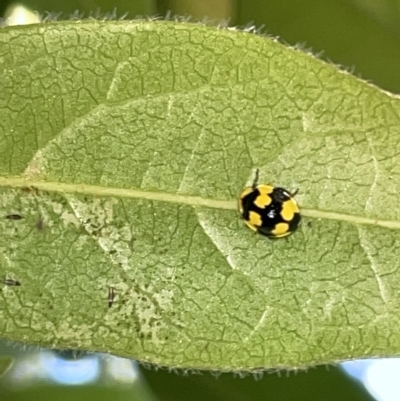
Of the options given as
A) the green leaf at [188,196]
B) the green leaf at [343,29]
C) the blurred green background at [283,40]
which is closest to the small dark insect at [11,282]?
the green leaf at [188,196]

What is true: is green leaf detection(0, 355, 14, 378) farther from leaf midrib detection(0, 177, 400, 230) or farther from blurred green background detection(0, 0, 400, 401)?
leaf midrib detection(0, 177, 400, 230)

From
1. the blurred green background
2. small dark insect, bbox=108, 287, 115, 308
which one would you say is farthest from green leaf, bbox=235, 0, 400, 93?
small dark insect, bbox=108, 287, 115, 308

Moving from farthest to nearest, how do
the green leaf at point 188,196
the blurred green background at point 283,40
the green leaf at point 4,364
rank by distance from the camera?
the blurred green background at point 283,40, the green leaf at point 4,364, the green leaf at point 188,196

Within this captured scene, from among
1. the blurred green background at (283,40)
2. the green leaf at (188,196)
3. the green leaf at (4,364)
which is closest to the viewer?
the green leaf at (188,196)

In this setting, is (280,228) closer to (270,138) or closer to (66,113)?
(270,138)

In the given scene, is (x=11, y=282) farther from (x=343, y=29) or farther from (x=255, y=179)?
(x=343, y=29)

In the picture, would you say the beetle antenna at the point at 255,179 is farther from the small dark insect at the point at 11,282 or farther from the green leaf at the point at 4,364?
the green leaf at the point at 4,364
